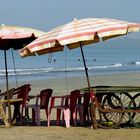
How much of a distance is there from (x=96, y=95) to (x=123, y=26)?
1607 mm

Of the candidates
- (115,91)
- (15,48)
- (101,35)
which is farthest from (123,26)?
(15,48)

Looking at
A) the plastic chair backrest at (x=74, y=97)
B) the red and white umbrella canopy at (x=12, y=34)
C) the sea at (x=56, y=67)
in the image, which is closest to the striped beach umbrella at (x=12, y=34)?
the red and white umbrella canopy at (x=12, y=34)

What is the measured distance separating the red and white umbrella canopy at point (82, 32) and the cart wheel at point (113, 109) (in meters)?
1.37

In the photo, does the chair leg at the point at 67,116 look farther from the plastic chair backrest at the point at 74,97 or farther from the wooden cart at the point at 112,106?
the wooden cart at the point at 112,106

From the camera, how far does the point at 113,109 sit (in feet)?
35.2

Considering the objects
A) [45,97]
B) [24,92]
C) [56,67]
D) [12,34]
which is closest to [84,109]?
[45,97]

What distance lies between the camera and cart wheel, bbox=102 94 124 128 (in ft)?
35.1

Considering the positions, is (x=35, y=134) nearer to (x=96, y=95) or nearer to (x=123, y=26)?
(x=96, y=95)

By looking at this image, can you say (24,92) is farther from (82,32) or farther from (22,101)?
(82,32)

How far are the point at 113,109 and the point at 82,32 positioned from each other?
174 centimetres

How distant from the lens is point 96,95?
10914 millimetres

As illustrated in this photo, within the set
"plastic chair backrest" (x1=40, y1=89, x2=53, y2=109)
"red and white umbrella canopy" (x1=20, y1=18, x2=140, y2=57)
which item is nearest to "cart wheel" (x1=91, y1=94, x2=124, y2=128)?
"plastic chair backrest" (x1=40, y1=89, x2=53, y2=109)

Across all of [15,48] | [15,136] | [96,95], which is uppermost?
[15,48]

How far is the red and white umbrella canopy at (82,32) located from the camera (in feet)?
33.3
